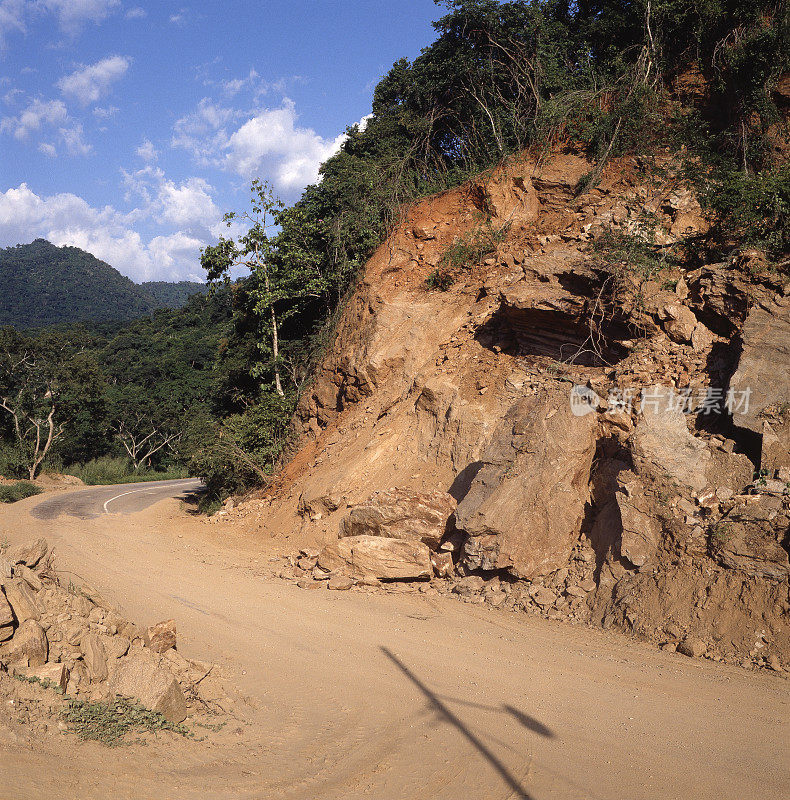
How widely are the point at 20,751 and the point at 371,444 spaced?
863 cm

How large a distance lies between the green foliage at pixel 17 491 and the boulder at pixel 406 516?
13871mm

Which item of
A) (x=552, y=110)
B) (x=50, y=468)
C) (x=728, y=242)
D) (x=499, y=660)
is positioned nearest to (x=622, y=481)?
(x=499, y=660)

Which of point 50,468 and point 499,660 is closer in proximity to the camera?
point 499,660

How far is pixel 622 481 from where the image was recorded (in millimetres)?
7797

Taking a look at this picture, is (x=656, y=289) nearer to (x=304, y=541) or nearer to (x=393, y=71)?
(x=304, y=541)

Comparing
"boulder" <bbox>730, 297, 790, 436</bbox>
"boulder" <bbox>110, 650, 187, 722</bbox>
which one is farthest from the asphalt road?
"boulder" <bbox>730, 297, 790, 436</bbox>

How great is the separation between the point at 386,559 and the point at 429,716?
379cm

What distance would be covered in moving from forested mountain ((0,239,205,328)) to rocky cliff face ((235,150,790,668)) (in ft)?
209

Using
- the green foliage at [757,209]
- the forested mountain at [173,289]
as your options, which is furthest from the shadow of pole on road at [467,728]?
the forested mountain at [173,289]

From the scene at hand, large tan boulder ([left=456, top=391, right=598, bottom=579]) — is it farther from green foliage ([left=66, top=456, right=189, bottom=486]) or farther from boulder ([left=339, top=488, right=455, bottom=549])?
green foliage ([left=66, top=456, right=189, bottom=486])

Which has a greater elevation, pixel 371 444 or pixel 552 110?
pixel 552 110

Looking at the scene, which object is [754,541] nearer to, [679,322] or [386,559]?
[679,322]

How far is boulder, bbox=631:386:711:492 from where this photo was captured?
24.6 feet

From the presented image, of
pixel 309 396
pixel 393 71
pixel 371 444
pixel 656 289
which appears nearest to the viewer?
pixel 656 289
